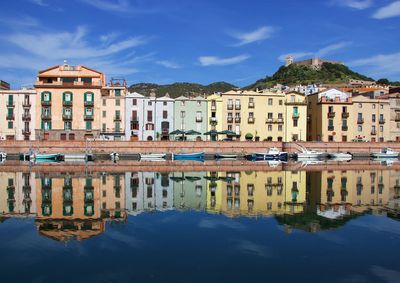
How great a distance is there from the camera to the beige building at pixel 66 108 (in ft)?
277

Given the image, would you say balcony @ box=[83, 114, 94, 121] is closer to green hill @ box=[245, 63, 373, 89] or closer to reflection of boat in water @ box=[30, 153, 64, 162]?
reflection of boat in water @ box=[30, 153, 64, 162]

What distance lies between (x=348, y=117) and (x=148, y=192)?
2736 inches

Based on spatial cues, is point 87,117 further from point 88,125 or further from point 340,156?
point 340,156

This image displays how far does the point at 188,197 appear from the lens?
31844 millimetres

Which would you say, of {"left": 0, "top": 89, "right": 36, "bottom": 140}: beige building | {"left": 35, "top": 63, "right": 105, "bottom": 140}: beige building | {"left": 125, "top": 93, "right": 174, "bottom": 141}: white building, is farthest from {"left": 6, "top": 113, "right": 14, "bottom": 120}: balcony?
{"left": 125, "top": 93, "right": 174, "bottom": 141}: white building

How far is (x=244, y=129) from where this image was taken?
91.6 m

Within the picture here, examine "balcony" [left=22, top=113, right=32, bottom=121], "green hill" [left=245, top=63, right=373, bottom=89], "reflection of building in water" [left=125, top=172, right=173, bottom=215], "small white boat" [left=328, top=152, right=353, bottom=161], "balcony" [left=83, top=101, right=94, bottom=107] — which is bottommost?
"reflection of building in water" [left=125, top=172, right=173, bottom=215]

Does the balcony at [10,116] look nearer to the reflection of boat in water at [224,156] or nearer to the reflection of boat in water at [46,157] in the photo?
the reflection of boat in water at [46,157]

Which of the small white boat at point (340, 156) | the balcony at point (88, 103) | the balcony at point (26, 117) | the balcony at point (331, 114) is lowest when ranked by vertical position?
the small white boat at point (340, 156)

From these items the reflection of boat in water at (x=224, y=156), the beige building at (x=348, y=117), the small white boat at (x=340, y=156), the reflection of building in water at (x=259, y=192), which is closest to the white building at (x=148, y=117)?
the reflection of boat in water at (x=224, y=156)

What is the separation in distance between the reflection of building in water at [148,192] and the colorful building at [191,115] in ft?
139

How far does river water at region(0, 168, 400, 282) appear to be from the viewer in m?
14.4

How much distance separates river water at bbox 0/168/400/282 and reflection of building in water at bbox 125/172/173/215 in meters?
0.14

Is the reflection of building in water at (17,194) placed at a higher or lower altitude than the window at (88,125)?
lower
